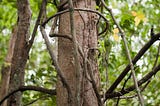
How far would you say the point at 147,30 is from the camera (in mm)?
2973

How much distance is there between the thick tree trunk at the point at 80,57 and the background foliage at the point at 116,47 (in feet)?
0.19

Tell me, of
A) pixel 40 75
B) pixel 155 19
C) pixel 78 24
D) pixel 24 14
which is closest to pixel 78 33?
pixel 78 24

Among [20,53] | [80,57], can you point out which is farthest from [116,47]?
[80,57]

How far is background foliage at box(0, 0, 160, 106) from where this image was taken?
1429 mm

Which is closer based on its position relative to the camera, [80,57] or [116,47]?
[80,57]

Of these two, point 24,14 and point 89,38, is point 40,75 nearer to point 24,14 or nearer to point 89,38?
point 24,14

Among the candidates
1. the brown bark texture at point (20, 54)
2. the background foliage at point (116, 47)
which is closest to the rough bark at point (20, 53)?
the brown bark texture at point (20, 54)

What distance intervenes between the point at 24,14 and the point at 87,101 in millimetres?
434

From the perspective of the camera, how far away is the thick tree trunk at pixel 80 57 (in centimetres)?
104

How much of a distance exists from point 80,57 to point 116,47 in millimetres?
1058

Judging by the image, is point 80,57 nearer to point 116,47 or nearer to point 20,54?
point 20,54

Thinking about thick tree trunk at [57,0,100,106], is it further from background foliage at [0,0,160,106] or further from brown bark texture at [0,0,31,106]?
brown bark texture at [0,0,31,106]

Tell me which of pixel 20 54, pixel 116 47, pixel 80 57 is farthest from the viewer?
pixel 116 47

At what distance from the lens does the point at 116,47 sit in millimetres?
2090
